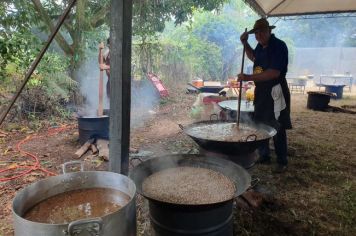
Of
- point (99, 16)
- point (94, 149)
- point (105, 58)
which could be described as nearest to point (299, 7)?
point (105, 58)

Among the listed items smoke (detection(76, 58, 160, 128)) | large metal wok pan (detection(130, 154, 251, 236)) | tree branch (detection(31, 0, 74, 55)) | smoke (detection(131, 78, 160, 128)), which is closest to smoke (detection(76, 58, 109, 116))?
smoke (detection(76, 58, 160, 128))

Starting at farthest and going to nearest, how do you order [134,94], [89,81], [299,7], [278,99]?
[134,94] → [89,81] → [299,7] → [278,99]

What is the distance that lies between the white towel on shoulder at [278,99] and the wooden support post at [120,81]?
2.75 metres

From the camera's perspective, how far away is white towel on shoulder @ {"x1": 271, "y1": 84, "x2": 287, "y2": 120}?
4.39 metres

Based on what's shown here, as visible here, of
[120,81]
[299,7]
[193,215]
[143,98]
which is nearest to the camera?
[193,215]

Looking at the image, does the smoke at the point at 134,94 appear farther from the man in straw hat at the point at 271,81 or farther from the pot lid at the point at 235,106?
the man in straw hat at the point at 271,81

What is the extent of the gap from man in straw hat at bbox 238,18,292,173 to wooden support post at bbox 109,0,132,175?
2110 mm

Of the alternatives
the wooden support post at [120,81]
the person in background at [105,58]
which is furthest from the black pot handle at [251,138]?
the person in background at [105,58]

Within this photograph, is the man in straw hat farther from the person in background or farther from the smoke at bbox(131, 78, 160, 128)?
the smoke at bbox(131, 78, 160, 128)

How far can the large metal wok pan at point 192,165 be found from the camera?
259 centimetres

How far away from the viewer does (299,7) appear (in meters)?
8.48

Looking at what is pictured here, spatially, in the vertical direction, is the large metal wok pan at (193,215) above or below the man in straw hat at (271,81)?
below

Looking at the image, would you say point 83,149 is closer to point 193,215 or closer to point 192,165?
point 192,165

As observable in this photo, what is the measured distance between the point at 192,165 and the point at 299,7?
24.9ft
